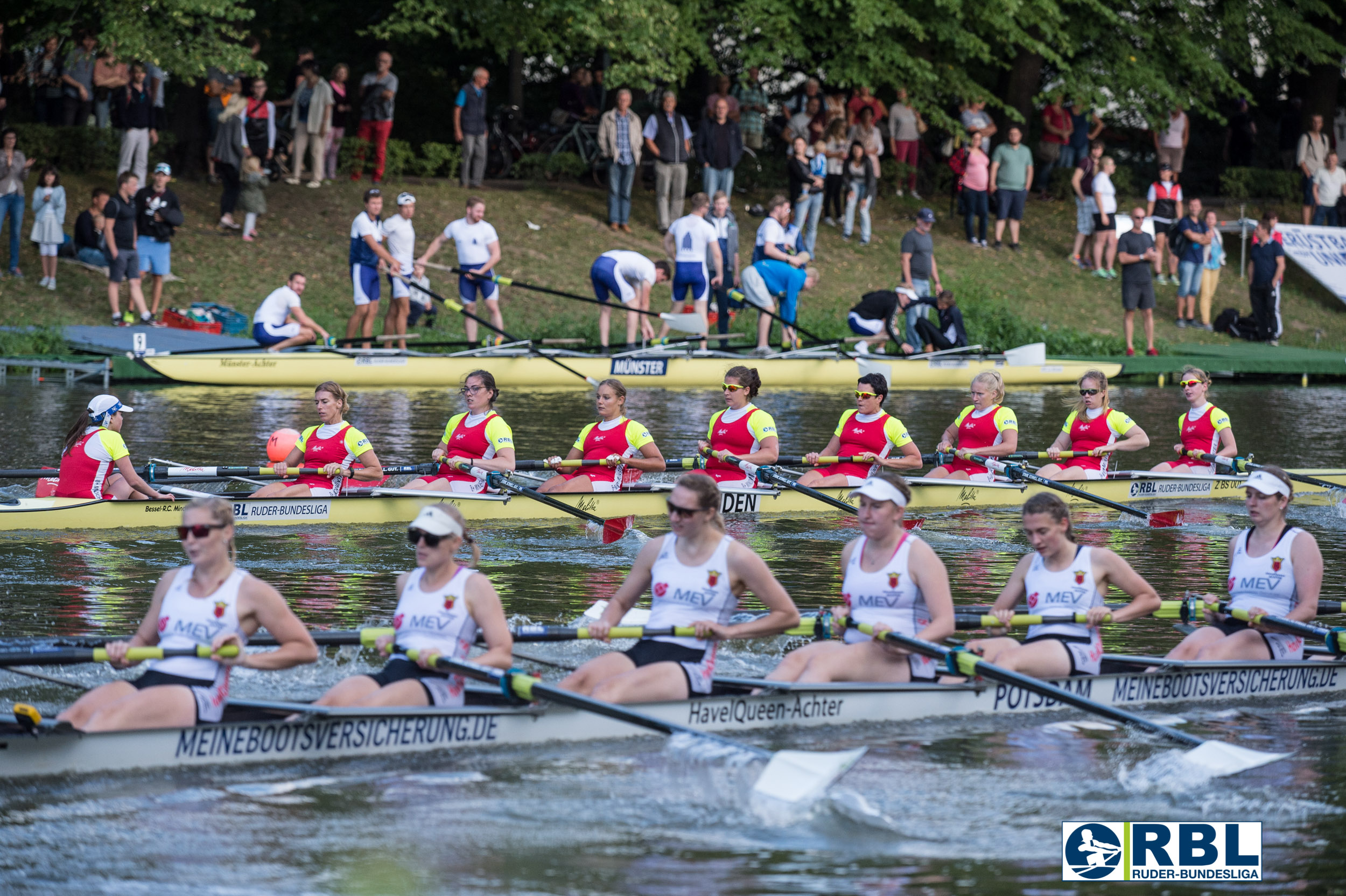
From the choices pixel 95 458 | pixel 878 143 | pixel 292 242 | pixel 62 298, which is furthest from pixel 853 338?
pixel 95 458

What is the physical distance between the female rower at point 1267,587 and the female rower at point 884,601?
1.77 metres

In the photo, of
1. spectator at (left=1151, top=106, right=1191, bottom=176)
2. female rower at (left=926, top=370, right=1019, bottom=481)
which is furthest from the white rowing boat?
spectator at (left=1151, top=106, right=1191, bottom=176)

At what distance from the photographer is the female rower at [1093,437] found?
14.8 m

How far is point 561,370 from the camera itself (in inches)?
880

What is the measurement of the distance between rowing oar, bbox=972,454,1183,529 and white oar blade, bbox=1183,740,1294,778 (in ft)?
20.9

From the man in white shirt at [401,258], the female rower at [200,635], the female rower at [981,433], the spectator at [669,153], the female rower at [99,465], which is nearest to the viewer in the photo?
the female rower at [200,635]

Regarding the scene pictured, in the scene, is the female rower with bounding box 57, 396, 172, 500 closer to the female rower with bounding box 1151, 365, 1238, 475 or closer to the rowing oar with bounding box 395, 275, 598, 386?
the rowing oar with bounding box 395, 275, 598, 386

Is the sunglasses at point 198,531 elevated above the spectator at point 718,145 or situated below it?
below

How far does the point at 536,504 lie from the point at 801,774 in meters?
6.95

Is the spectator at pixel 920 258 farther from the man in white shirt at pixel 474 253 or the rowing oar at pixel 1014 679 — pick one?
the rowing oar at pixel 1014 679

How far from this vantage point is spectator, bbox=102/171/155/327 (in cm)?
2222

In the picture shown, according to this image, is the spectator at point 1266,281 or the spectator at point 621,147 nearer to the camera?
the spectator at point 621,147

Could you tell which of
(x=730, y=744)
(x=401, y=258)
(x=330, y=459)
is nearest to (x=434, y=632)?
(x=730, y=744)

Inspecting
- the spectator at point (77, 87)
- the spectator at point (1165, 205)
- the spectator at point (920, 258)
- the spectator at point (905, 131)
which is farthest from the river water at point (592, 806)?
the spectator at point (905, 131)
